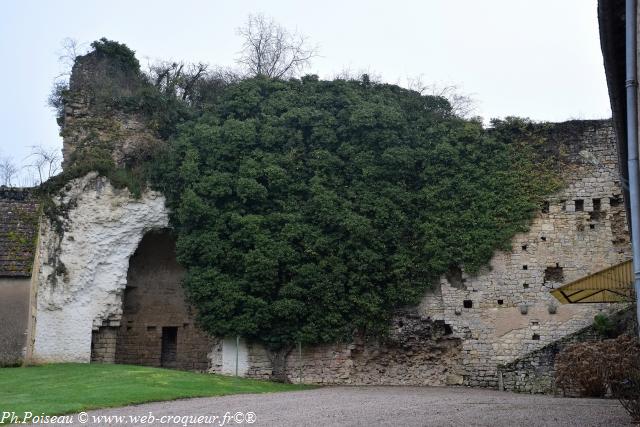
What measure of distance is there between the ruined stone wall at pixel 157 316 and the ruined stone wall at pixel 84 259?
1428 mm

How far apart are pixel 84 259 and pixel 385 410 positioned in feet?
38.3

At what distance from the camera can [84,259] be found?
2078 cm

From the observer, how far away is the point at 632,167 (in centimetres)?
787

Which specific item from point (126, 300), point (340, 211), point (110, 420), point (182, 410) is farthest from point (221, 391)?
point (126, 300)

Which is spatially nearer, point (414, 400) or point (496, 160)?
point (414, 400)

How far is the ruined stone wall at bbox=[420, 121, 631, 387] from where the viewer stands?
786 inches

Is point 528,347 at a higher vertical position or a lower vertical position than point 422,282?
lower

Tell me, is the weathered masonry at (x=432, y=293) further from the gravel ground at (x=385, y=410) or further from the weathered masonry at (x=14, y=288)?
the gravel ground at (x=385, y=410)

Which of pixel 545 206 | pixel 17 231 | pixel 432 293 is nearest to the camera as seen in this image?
pixel 432 293

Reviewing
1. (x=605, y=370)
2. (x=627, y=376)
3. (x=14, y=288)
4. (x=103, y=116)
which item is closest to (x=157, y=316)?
(x=14, y=288)

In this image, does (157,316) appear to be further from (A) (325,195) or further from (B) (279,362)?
(A) (325,195)

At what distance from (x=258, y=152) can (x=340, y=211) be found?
308cm

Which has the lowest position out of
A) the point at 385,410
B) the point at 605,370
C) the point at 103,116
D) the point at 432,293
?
the point at 385,410

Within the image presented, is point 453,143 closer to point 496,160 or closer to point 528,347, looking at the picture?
point 496,160
